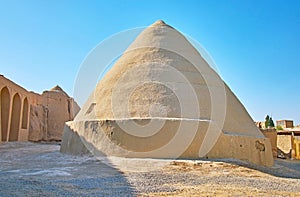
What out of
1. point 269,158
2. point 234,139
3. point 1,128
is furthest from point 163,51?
point 1,128

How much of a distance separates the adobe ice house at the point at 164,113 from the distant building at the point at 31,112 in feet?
28.6

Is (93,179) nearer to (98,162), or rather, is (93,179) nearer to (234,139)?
(98,162)

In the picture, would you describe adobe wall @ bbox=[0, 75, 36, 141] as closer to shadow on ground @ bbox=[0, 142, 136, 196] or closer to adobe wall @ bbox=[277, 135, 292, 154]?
shadow on ground @ bbox=[0, 142, 136, 196]

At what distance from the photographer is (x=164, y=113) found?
34.6 ft

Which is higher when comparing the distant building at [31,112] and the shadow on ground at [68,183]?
the distant building at [31,112]

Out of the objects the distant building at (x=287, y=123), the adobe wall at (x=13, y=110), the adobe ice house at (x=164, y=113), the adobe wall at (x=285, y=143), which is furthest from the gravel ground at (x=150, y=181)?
the distant building at (x=287, y=123)

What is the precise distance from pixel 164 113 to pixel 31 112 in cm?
1875

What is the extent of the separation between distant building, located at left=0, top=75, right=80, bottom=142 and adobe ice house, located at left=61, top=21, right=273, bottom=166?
28.6 feet

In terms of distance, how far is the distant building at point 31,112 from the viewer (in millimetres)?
19234

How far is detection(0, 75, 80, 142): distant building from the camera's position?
63.1ft

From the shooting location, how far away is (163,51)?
13664mm

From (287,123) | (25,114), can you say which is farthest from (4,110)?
(287,123)

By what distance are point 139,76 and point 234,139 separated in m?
4.77

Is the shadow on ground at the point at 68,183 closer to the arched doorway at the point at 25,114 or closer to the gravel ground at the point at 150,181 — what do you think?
the gravel ground at the point at 150,181
